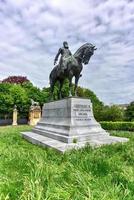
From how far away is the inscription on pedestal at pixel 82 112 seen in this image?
11935 mm

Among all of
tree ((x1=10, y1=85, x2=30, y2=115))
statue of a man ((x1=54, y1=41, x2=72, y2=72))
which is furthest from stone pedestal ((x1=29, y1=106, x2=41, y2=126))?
statue of a man ((x1=54, y1=41, x2=72, y2=72))

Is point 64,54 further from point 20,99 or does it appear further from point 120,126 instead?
point 20,99

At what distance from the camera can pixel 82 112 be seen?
12.3 metres


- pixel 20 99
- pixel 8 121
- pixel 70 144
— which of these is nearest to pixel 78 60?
pixel 70 144

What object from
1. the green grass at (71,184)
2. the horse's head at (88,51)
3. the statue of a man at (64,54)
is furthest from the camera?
the statue of a man at (64,54)

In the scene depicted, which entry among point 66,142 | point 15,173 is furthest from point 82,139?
point 15,173

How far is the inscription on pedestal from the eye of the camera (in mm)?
11935

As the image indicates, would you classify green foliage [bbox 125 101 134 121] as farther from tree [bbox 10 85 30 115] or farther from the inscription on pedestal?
the inscription on pedestal

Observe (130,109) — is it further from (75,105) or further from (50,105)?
(75,105)

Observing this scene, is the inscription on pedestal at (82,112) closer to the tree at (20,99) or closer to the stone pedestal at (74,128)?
the stone pedestal at (74,128)

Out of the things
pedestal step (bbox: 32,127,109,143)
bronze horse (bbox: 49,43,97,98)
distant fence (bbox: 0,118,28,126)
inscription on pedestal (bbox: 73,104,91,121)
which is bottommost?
pedestal step (bbox: 32,127,109,143)

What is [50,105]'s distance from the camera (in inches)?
595

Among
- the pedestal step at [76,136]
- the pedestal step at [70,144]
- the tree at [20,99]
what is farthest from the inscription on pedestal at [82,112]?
the tree at [20,99]

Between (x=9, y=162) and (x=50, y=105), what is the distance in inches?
363
